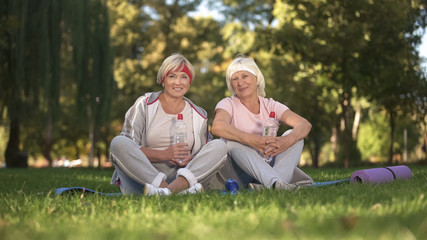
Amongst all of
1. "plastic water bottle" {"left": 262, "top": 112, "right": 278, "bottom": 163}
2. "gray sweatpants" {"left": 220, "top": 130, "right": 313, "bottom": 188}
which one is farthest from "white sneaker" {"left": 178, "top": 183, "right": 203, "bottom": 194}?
"plastic water bottle" {"left": 262, "top": 112, "right": 278, "bottom": 163}

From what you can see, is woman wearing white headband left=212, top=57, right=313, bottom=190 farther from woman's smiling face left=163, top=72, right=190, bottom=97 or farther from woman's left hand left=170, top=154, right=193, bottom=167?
woman's smiling face left=163, top=72, right=190, bottom=97

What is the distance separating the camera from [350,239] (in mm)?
2168

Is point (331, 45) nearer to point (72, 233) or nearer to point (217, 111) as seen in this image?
point (217, 111)

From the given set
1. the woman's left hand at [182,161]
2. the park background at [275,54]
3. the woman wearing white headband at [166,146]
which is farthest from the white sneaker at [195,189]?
the park background at [275,54]

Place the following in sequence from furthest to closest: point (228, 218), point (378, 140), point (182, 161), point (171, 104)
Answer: point (378, 140) < point (171, 104) < point (182, 161) < point (228, 218)

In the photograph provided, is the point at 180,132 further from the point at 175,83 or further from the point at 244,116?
the point at 244,116

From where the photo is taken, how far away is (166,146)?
5.40 m

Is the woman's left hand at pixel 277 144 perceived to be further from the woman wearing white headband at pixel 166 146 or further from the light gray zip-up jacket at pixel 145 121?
the light gray zip-up jacket at pixel 145 121

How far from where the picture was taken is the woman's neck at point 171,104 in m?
5.47

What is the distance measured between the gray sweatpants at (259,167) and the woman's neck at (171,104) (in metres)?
0.62

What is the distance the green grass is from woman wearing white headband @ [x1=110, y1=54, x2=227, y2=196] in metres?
1.01

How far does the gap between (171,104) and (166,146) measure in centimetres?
44

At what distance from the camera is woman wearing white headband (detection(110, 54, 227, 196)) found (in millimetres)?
4891

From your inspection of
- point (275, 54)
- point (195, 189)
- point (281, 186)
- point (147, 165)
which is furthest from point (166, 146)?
point (275, 54)
